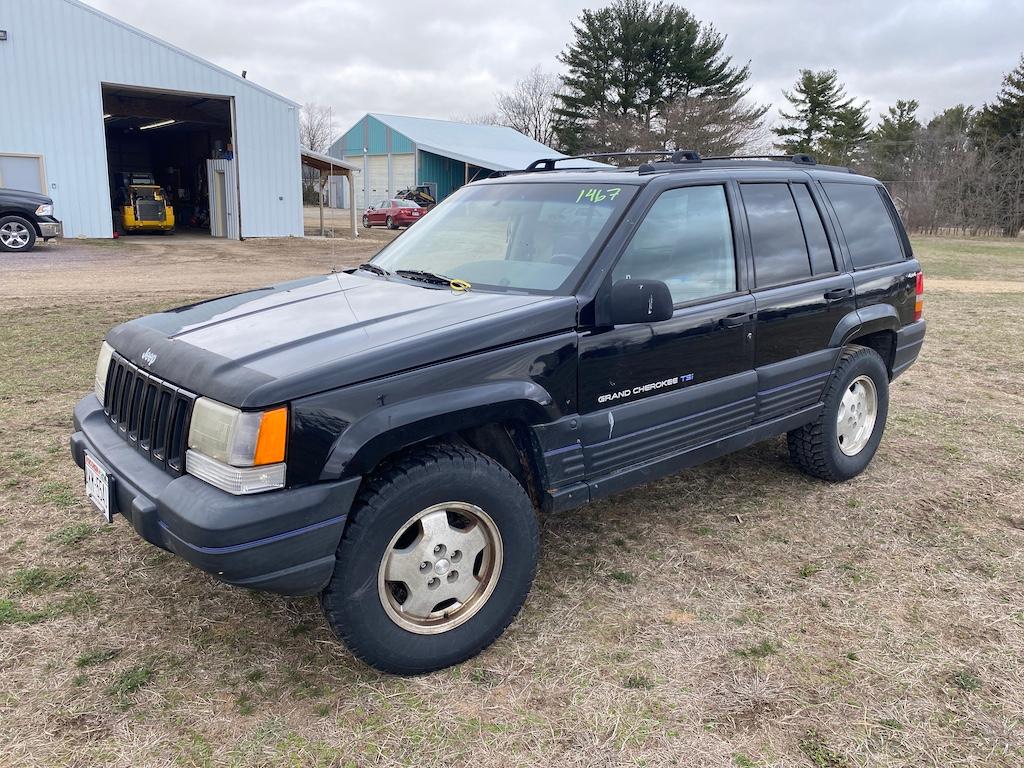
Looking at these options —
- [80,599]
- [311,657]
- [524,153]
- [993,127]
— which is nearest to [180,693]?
[311,657]

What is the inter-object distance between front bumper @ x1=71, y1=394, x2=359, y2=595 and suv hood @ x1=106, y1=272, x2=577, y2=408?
1.02 feet

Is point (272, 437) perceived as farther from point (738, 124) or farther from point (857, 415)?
point (738, 124)

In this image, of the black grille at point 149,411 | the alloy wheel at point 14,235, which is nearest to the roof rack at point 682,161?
the black grille at point 149,411

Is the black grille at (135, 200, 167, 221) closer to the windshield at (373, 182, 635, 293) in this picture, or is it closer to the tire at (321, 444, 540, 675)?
the windshield at (373, 182, 635, 293)

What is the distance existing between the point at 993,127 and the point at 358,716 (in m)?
45.8

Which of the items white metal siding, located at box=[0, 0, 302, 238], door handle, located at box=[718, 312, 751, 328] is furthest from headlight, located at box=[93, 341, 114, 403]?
white metal siding, located at box=[0, 0, 302, 238]

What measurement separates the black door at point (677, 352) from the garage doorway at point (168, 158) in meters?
22.6

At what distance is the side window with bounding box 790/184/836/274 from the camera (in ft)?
14.0

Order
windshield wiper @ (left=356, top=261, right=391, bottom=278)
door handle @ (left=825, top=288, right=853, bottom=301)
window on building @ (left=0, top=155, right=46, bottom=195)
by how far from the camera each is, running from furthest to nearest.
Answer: window on building @ (left=0, top=155, right=46, bottom=195) → door handle @ (left=825, top=288, right=853, bottom=301) → windshield wiper @ (left=356, top=261, right=391, bottom=278)

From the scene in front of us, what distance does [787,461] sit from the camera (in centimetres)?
508

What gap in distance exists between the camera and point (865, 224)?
4.75 m

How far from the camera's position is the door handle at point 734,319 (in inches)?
144

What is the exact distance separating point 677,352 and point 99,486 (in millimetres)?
2436

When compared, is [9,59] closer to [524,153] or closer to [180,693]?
[180,693]
